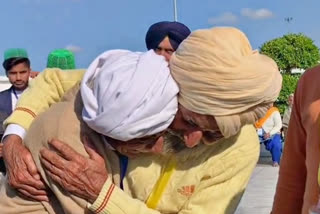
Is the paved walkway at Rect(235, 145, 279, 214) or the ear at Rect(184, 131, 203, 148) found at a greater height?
the ear at Rect(184, 131, 203, 148)

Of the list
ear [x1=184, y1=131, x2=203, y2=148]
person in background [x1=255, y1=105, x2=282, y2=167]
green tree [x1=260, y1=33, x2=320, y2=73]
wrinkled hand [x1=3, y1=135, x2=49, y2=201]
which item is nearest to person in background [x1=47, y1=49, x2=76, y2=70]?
wrinkled hand [x1=3, y1=135, x2=49, y2=201]

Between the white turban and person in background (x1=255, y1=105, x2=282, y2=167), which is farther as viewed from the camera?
person in background (x1=255, y1=105, x2=282, y2=167)

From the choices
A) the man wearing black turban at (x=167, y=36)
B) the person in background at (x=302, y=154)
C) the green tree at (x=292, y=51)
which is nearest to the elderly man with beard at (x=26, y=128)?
the person in background at (x=302, y=154)

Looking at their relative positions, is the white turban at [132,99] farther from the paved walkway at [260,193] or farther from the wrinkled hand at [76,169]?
the paved walkway at [260,193]

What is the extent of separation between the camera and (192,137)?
1.88m

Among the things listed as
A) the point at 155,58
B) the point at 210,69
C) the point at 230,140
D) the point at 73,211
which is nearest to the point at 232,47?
the point at 210,69

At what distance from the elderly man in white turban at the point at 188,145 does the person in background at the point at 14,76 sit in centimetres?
310

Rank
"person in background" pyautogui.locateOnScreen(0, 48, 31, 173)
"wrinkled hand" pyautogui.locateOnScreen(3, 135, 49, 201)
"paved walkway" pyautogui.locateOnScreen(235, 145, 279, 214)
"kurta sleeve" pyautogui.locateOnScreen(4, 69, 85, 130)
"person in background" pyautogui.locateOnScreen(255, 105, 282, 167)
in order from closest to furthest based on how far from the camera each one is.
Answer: "wrinkled hand" pyautogui.locateOnScreen(3, 135, 49, 201), "kurta sleeve" pyautogui.locateOnScreen(4, 69, 85, 130), "person in background" pyautogui.locateOnScreen(0, 48, 31, 173), "paved walkway" pyautogui.locateOnScreen(235, 145, 279, 214), "person in background" pyautogui.locateOnScreen(255, 105, 282, 167)

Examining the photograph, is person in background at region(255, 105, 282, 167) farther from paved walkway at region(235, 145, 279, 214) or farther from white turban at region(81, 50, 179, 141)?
white turban at region(81, 50, 179, 141)

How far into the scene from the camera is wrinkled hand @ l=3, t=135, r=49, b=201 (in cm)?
198

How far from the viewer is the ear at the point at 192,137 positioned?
6.13 ft

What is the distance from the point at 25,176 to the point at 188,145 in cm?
50

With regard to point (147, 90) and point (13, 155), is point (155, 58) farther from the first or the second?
point (13, 155)

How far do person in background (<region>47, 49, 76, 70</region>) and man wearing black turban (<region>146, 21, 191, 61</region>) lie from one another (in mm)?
641
